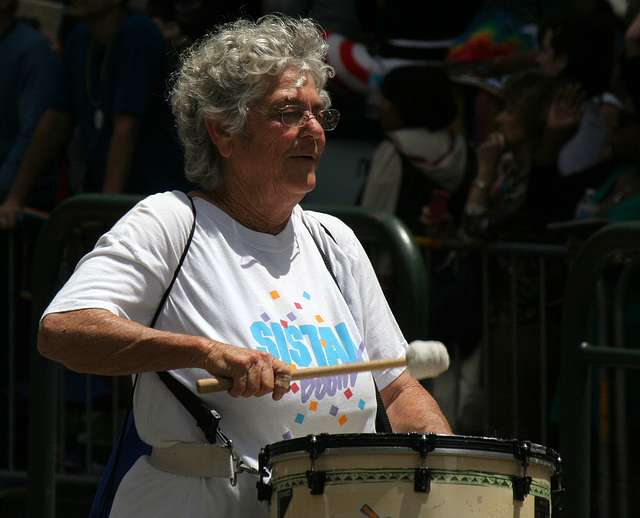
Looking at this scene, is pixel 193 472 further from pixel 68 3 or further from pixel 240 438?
pixel 68 3

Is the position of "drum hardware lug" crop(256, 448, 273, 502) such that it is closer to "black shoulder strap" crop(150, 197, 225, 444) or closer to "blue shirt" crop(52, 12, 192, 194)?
"black shoulder strap" crop(150, 197, 225, 444)

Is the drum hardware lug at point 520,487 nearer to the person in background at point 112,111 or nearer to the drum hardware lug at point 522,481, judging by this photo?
the drum hardware lug at point 522,481

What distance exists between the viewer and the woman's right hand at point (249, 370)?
2.14m

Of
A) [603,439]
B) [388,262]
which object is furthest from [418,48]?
[603,439]

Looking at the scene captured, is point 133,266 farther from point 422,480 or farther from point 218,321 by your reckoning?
point 422,480

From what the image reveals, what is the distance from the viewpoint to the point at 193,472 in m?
2.33

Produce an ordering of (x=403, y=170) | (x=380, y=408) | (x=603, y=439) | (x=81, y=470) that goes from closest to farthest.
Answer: (x=380, y=408) < (x=603, y=439) < (x=81, y=470) < (x=403, y=170)

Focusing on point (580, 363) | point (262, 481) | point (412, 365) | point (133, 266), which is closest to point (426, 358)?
point (412, 365)

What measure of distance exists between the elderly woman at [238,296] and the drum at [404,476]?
0.19m

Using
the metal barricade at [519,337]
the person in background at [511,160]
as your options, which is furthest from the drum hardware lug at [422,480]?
the person in background at [511,160]

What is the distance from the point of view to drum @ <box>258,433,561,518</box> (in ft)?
6.82

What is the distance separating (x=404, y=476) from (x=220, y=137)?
1.13 metres

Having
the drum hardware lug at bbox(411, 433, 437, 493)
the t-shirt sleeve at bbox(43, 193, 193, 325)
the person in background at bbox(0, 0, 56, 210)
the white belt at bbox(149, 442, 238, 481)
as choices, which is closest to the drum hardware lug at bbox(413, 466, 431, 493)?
the drum hardware lug at bbox(411, 433, 437, 493)

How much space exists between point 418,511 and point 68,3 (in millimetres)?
6060
